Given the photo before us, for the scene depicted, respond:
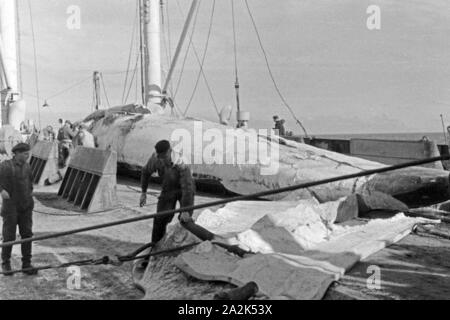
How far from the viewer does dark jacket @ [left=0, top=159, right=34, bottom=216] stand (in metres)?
6.66

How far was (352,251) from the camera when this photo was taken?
626 cm

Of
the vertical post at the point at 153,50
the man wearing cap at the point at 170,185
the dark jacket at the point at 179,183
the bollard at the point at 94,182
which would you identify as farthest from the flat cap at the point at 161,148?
the vertical post at the point at 153,50

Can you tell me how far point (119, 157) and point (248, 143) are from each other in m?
4.85

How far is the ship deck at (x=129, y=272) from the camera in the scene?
5.28 m

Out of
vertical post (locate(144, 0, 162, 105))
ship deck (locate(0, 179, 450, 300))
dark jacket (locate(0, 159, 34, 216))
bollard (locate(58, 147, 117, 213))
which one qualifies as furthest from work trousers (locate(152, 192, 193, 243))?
vertical post (locate(144, 0, 162, 105))

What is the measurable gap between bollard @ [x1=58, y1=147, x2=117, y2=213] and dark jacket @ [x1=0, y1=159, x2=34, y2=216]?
13.0 ft

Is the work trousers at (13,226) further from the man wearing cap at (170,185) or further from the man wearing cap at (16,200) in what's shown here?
the man wearing cap at (170,185)

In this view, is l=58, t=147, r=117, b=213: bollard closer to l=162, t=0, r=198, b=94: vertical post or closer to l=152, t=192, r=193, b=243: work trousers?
l=152, t=192, r=193, b=243: work trousers

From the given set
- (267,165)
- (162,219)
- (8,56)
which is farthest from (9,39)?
(162,219)

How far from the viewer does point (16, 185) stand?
670cm

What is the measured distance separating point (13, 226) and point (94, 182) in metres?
4.57

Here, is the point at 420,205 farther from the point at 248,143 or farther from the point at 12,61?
the point at 12,61
